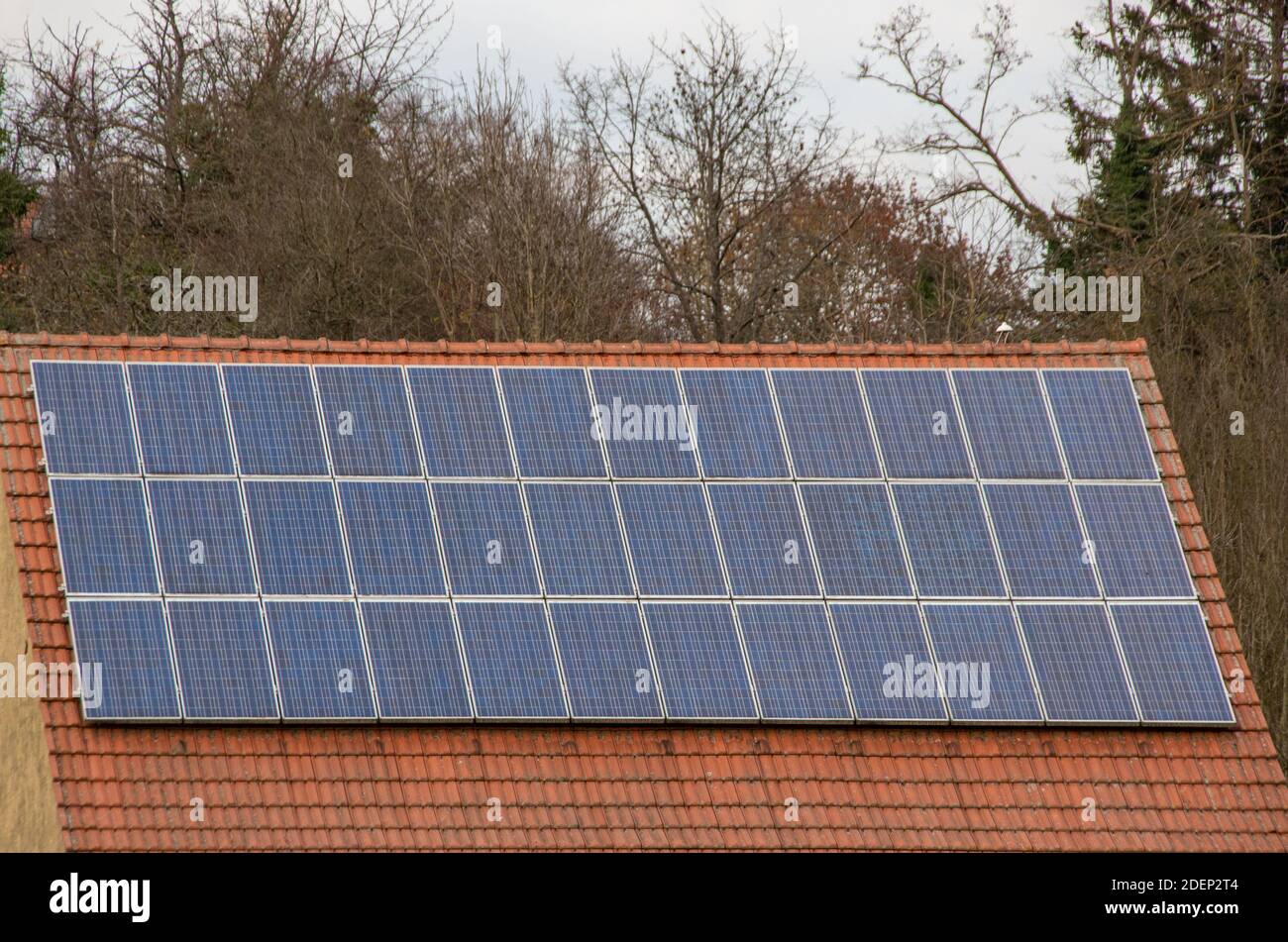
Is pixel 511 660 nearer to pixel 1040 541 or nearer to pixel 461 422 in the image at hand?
pixel 461 422

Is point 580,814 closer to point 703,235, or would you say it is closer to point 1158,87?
point 703,235

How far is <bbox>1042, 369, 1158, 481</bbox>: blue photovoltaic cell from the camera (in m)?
18.3

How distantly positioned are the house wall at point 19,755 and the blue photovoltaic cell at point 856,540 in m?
7.06

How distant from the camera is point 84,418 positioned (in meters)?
17.2

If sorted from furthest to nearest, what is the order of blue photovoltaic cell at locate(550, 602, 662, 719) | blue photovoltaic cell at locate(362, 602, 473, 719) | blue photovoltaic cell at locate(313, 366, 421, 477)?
blue photovoltaic cell at locate(313, 366, 421, 477), blue photovoltaic cell at locate(550, 602, 662, 719), blue photovoltaic cell at locate(362, 602, 473, 719)

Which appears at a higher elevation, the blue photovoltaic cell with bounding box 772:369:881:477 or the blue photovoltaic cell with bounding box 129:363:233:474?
the blue photovoltaic cell with bounding box 129:363:233:474

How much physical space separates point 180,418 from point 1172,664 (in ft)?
30.6

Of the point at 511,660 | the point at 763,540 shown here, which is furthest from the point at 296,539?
the point at 763,540

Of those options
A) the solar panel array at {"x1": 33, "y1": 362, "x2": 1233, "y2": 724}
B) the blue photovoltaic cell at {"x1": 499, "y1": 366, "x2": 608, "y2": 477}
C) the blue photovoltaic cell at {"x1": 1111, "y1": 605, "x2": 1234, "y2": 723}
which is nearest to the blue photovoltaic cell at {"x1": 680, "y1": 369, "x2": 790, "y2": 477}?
the solar panel array at {"x1": 33, "y1": 362, "x2": 1233, "y2": 724}

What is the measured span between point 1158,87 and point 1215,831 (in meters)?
35.9

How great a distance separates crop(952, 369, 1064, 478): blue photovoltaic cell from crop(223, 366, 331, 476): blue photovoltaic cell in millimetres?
6238

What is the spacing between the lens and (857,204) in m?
54.9

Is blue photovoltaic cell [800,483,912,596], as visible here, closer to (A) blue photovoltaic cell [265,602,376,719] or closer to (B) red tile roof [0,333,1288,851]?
(B) red tile roof [0,333,1288,851]

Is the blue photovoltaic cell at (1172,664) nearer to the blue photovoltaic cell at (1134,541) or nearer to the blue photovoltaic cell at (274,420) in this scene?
the blue photovoltaic cell at (1134,541)
